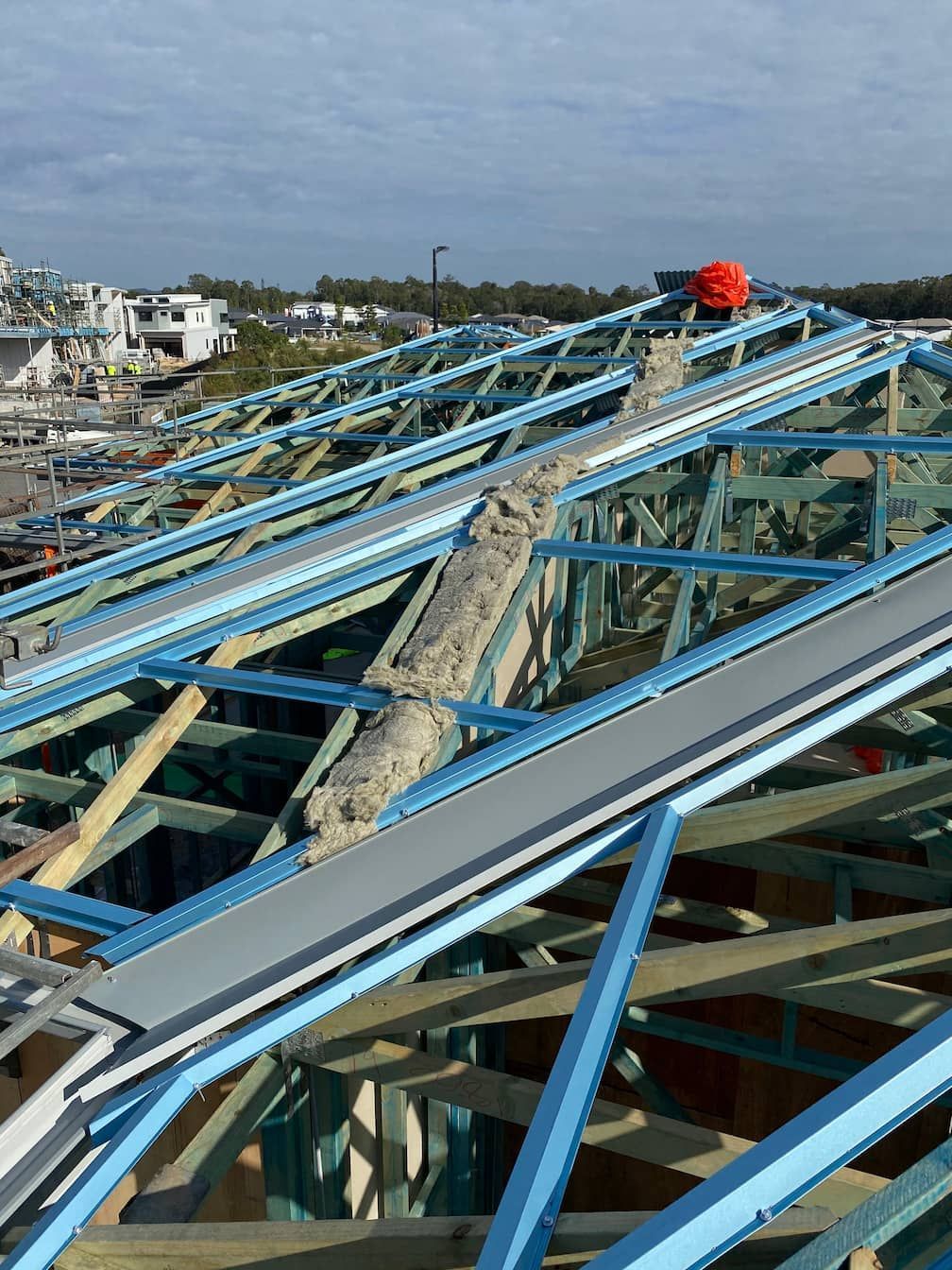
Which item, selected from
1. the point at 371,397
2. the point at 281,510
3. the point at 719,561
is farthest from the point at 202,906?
the point at 371,397

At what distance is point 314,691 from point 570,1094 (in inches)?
90.9

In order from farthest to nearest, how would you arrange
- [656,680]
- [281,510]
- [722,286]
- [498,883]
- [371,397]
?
[722,286]
[371,397]
[281,510]
[656,680]
[498,883]

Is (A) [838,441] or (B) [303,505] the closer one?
(A) [838,441]

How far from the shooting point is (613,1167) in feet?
19.1

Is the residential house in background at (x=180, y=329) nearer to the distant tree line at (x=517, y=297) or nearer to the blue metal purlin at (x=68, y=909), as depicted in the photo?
the distant tree line at (x=517, y=297)

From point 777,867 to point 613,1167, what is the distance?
253 centimetres

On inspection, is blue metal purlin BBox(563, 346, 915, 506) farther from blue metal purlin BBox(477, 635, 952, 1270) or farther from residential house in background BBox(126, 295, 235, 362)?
residential house in background BBox(126, 295, 235, 362)

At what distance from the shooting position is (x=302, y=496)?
7.42m

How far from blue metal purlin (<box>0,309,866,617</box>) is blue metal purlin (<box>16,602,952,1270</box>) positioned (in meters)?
3.33

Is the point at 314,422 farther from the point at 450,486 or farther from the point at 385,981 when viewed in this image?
the point at 385,981

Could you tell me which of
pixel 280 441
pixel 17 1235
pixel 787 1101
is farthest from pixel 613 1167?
pixel 280 441

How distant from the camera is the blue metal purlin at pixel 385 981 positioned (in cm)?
208

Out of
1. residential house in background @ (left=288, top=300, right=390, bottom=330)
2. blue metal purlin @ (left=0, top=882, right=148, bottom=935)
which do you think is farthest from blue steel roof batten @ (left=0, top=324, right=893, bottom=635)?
residential house in background @ (left=288, top=300, right=390, bottom=330)

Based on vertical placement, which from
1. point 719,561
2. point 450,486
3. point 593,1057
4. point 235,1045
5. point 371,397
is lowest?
point 235,1045
